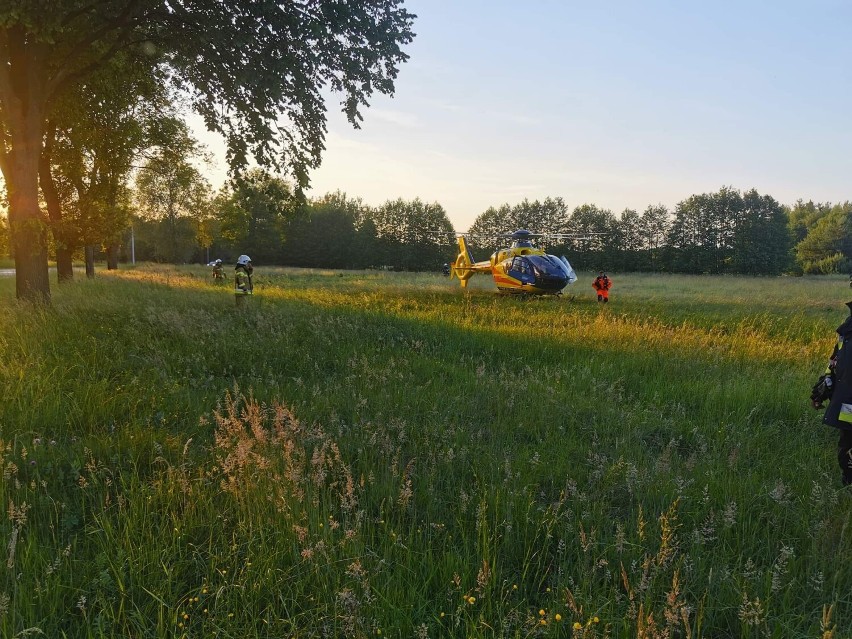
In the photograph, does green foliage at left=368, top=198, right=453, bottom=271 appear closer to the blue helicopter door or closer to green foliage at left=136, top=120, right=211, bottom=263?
green foliage at left=136, top=120, right=211, bottom=263

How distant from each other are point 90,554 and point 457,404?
3.41 meters

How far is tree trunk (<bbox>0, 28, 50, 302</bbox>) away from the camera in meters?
9.54

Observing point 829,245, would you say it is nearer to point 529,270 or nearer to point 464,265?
point 464,265

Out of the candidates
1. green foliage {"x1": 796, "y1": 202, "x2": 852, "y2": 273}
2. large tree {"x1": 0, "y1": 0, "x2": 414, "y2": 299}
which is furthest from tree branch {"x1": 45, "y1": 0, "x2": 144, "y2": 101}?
green foliage {"x1": 796, "y1": 202, "x2": 852, "y2": 273}

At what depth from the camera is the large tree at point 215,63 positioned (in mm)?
8773

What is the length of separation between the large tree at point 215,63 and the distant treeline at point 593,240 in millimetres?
62499

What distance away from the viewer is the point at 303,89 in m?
9.41

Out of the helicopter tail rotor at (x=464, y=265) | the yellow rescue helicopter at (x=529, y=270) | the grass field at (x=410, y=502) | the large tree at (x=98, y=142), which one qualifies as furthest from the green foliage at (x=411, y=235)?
the grass field at (x=410, y=502)

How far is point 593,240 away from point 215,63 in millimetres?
75856

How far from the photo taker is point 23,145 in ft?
31.4

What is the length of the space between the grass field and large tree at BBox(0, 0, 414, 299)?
5320mm

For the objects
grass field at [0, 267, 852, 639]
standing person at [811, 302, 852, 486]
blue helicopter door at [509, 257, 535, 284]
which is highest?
blue helicopter door at [509, 257, 535, 284]

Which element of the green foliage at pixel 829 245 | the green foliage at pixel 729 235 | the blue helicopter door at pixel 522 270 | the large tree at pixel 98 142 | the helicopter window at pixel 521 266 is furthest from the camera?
the green foliage at pixel 729 235

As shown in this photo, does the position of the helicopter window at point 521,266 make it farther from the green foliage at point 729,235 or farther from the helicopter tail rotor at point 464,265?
the green foliage at point 729,235
